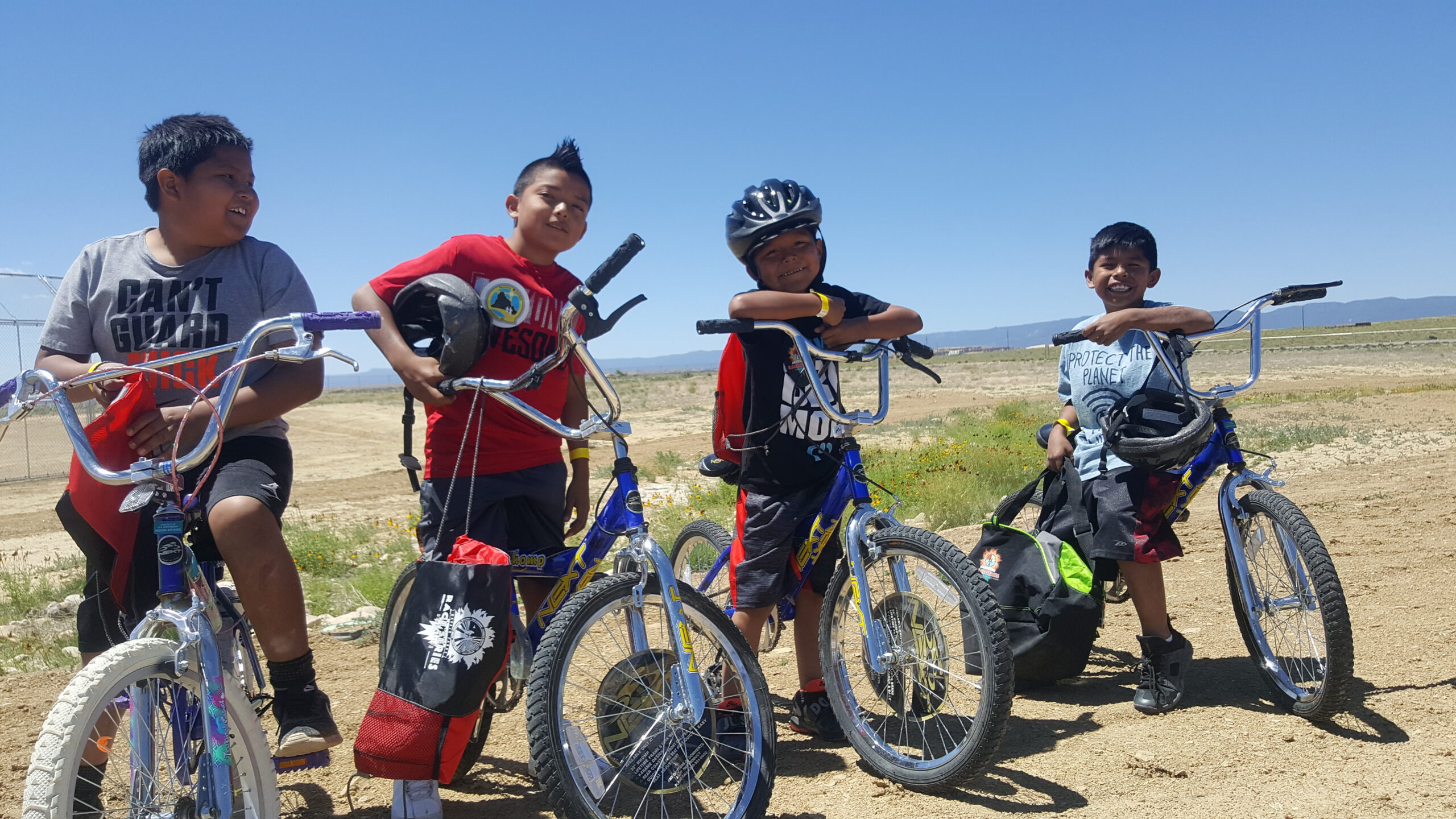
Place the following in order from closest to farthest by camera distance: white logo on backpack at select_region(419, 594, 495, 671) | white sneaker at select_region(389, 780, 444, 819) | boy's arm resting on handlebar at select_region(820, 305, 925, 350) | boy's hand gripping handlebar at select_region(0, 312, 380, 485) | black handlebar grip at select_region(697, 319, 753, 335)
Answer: boy's hand gripping handlebar at select_region(0, 312, 380, 485) < white logo on backpack at select_region(419, 594, 495, 671) < white sneaker at select_region(389, 780, 444, 819) < black handlebar grip at select_region(697, 319, 753, 335) < boy's arm resting on handlebar at select_region(820, 305, 925, 350)

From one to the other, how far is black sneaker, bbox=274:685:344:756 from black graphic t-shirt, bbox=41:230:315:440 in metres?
0.82

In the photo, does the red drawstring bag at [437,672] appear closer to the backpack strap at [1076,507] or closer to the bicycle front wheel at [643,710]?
the bicycle front wheel at [643,710]

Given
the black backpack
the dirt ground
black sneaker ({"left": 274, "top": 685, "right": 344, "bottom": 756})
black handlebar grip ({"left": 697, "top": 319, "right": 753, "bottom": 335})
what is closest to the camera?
black sneaker ({"left": 274, "top": 685, "right": 344, "bottom": 756})

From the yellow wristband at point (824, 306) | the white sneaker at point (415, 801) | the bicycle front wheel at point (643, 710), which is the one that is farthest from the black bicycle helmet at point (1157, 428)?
the white sneaker at point (415, 801)

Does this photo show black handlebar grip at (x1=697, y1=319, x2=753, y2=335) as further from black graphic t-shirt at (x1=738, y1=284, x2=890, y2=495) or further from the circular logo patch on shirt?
the circular logo patch on shirt

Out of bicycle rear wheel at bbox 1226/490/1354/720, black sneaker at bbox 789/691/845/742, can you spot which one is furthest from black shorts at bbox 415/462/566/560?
bicycle rear wheel at bbox 1226/490/1354/720

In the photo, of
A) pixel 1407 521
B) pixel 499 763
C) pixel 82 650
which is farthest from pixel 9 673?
pixel 1407 521

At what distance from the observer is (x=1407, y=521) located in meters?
6.60

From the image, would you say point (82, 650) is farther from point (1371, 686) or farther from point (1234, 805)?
point (1371, 686)

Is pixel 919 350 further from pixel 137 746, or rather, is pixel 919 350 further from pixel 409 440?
pixel 137 746

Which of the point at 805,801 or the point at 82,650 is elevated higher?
the point at 82,650

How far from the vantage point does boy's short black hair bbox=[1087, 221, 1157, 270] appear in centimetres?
398

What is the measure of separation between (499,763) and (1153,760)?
7.67 feet

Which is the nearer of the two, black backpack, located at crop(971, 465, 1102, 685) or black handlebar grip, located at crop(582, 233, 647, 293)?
black handlebar grip, located at crop(582, 233, 647, 293)
